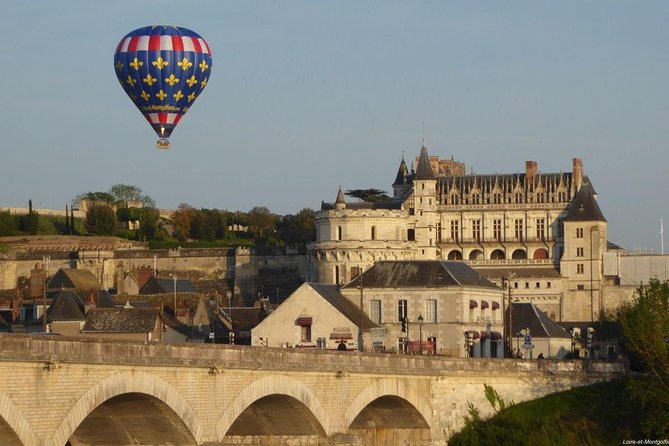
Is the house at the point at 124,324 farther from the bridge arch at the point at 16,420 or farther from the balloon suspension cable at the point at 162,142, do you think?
the bridge arch at the point at 16,420

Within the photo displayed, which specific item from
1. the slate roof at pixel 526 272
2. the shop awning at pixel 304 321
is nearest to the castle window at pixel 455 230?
the slate roof at pixel 526 272

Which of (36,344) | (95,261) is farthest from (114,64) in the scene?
(95,261)

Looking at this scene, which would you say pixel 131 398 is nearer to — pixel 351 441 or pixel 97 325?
pixel 351 441

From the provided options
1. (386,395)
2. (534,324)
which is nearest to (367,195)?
(534,324)

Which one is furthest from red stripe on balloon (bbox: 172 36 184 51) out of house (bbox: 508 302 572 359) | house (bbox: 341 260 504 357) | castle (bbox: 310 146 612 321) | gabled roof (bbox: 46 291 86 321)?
castle (bbox: 310 146 612 321)

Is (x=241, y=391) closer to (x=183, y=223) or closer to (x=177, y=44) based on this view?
(x=177, y=44)

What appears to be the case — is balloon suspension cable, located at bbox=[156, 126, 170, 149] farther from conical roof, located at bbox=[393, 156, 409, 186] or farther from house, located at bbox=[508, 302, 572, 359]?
conical roof, located at bbox=[393, 156, 409, 186]
